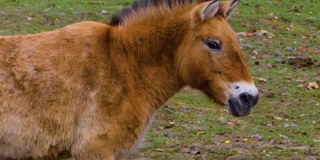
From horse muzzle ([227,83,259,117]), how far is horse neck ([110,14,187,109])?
23.6 inches

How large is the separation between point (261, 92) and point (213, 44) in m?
5.89

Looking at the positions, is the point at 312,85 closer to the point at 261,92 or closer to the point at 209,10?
the point at 261,92

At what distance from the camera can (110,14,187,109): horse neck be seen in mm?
6199

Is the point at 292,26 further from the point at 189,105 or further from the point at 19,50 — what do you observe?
the point at 19,50

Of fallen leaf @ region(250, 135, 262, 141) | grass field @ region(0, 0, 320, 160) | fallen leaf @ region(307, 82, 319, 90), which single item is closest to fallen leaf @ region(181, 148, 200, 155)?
grass field @ region(0, 0, 320, 160)

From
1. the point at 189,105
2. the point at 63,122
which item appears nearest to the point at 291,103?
the point at 189,105

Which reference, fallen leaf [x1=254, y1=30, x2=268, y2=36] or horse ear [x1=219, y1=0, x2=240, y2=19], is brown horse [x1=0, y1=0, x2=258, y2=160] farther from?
fallen leaf [x1=254, y1=30, x2=268, y2=36]

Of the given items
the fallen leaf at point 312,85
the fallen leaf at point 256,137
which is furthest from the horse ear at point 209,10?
the fallen leaf at point 312,85

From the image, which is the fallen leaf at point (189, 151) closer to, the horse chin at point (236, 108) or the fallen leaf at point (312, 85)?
the horse chin at point (236, 108)

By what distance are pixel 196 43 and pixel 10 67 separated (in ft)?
5.06

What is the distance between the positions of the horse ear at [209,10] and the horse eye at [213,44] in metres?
0.20

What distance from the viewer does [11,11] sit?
15078 millimetres

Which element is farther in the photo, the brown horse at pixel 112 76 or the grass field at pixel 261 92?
the grass field at pixel 261 92

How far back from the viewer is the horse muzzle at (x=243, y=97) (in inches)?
232
